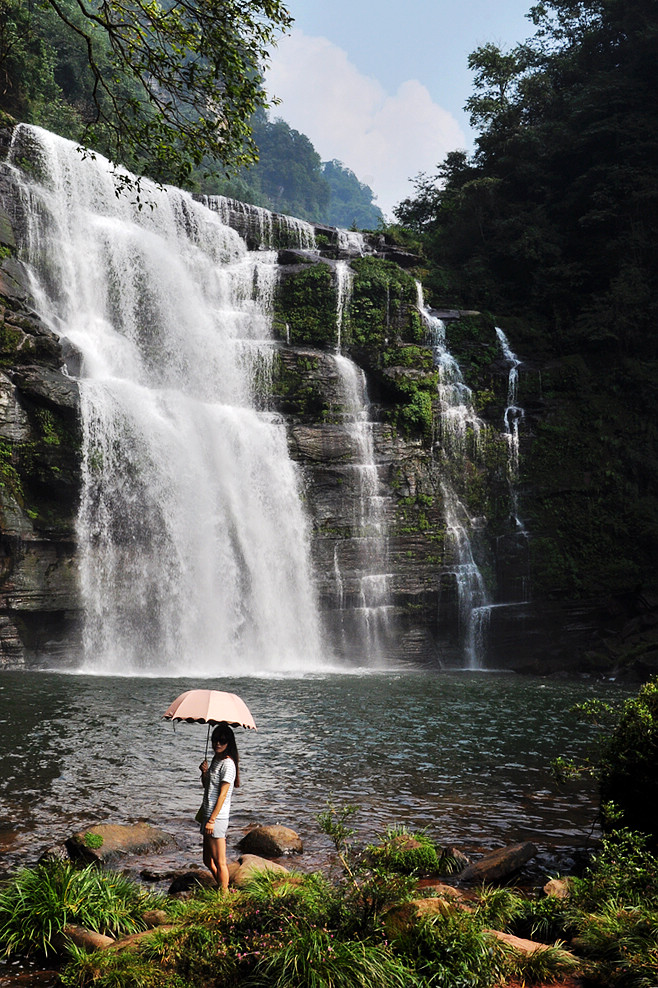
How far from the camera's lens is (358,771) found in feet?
32.4

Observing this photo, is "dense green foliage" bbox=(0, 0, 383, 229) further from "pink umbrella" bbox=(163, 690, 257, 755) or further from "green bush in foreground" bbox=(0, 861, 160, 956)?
"green bush in foreground" bbox=(0, 861, 160, 956)

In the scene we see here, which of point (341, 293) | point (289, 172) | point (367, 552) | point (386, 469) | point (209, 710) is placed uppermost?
point (289, 172)

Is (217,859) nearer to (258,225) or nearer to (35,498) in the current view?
(35,498)

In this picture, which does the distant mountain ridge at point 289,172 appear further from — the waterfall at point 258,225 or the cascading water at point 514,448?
the cascading water at point 514,448

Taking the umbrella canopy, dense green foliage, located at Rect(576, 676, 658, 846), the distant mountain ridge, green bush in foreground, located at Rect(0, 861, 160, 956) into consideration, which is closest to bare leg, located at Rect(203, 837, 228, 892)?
green bush in foreground, located at Rect(0, 861, 160, 956)

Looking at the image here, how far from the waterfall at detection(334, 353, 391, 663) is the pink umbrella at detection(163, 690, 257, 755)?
18.8 metres

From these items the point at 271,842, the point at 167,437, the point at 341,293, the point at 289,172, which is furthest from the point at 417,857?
the point at 289,172

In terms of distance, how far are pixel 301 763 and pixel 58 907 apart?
5.78 m

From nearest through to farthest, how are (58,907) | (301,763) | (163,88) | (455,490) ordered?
(58,907)
(301,763)
(163,88)
(455,490)

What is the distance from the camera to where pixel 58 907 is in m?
4.76

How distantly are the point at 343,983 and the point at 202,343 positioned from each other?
25.1m

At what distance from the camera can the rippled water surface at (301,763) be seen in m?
7.72

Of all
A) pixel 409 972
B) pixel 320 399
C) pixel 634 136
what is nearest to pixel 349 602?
pixel 320 399

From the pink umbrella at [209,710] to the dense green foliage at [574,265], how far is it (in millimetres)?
21132
